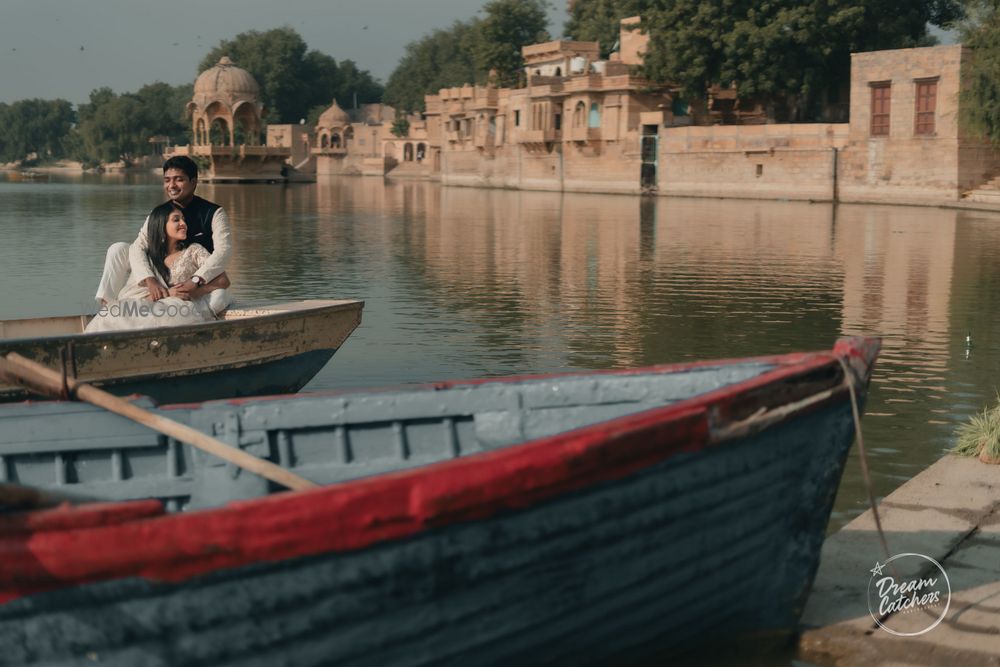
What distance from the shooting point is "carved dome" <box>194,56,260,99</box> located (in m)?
76.2

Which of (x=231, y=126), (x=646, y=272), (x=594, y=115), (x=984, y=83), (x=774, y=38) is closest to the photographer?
(x=646, y=272)

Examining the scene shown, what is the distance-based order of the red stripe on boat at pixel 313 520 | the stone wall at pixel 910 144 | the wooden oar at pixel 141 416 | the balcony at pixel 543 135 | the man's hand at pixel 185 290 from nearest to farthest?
the red stripe on boat at pixel 313 520 < the wooden oar at pixel 141 416 < the man's hand at pixel 185 290 < the stone wall at pixel 910 144 < the balcony at pixel 543 135

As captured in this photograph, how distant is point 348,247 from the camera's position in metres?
25.0

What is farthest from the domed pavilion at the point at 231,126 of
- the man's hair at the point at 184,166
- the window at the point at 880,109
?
the man's hair at the point at 184,166

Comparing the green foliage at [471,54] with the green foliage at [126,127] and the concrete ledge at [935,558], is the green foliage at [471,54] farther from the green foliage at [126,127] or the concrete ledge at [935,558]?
the concrete ledge at [935,558]

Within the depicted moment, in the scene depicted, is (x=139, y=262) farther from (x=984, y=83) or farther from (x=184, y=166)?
(x=984, y=83)

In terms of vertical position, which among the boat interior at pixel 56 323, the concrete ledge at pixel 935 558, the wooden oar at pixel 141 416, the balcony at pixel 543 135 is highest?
the balcony at pixel 543 135

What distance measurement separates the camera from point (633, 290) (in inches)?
671

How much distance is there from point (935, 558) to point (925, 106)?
121 feet

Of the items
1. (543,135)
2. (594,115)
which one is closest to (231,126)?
(543,135)

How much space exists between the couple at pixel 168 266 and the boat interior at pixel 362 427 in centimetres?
313

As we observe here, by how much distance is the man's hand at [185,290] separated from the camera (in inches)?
325

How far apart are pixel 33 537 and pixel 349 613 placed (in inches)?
36.3

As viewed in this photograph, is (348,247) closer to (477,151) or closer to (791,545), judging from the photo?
(791,545)
